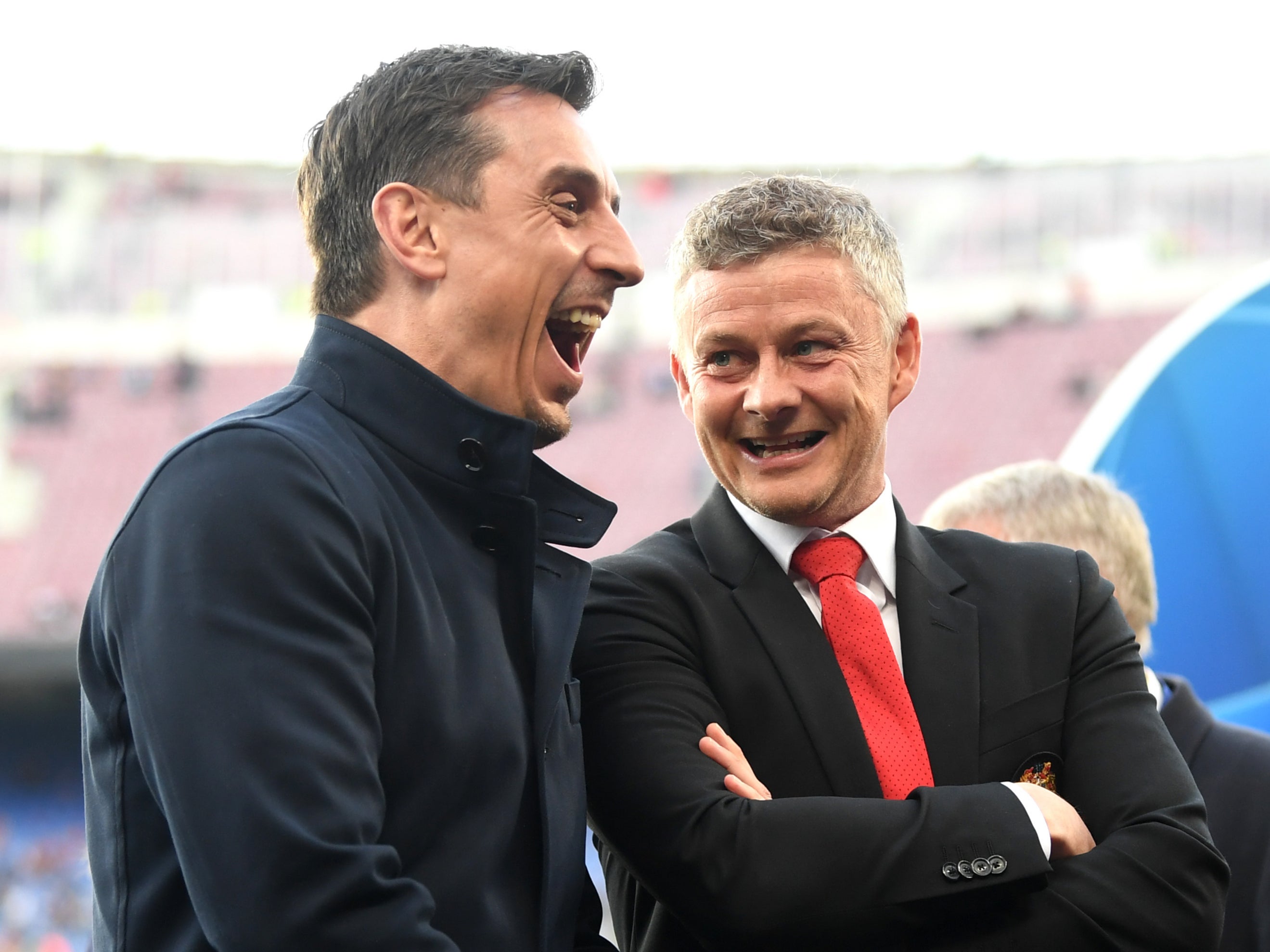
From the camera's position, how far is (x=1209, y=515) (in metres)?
7.31

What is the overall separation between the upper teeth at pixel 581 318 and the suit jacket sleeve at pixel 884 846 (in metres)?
0.52

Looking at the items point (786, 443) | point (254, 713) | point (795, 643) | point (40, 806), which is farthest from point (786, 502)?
point (40, 806)

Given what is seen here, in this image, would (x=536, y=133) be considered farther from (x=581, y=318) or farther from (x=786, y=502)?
(x=786, y=502)

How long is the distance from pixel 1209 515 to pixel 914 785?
5.95 m

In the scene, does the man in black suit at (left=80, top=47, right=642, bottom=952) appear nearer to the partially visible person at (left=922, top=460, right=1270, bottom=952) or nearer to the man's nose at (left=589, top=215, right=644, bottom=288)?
the man's nose at (left=589, top=215, right=644, bottom=288)

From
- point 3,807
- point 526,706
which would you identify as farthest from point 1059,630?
point 3,807

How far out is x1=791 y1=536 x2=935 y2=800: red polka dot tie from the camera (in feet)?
6.69

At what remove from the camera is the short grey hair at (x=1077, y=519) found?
9.70 ft

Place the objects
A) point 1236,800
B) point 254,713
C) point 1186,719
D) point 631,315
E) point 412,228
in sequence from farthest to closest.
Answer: point 631,315
point 1186,719
point 1236,800
point 412,228
point 254,713

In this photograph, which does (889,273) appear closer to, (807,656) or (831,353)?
(831,353)

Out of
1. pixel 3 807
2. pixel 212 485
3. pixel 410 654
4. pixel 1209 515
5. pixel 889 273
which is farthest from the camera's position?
pixel 3 807

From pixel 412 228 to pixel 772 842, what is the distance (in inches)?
40.1

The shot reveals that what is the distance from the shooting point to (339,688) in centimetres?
147

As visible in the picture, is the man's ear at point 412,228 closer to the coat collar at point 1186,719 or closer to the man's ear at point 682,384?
the man's ear at point 682,384
